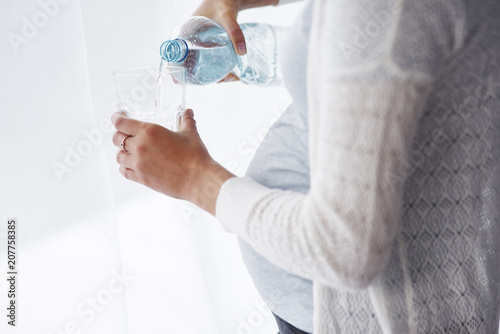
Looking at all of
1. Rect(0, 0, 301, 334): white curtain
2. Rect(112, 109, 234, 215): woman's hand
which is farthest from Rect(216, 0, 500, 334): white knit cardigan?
Rect(0, 0, 301, 334): white curtain

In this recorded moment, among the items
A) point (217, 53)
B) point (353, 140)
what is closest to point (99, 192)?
point (217, 53)

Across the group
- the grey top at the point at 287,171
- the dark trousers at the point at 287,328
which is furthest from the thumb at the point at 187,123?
the dark trousers at the point at 287,328

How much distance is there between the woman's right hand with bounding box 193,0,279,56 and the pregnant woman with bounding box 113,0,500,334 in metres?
0.18

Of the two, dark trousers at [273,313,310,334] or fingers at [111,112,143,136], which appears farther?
dark trousers at [273,313,310,334]

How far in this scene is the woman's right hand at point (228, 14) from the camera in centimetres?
77

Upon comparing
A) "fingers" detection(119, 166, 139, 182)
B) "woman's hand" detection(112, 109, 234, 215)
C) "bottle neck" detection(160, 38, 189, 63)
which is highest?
"bottle neck" detection(160, 38, 189, 63)

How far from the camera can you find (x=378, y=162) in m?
0.42

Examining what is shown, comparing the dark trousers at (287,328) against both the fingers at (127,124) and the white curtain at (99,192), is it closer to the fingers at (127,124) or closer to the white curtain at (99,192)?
the fingers at (127,124)

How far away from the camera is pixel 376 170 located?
1.39 ft

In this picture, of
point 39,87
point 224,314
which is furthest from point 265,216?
point 224,314

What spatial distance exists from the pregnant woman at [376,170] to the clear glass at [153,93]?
1.9 inches

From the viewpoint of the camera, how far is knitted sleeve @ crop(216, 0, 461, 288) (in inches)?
16.2

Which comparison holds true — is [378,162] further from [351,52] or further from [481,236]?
[481,236]

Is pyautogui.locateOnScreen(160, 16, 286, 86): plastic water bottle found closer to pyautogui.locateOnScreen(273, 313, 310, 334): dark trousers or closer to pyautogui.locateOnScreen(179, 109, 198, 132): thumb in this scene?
pyautogui.locateOnScreen(179, 109, 198, 132): thumb
